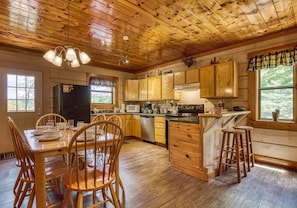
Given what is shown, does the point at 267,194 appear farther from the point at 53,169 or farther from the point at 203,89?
the point at 53,169

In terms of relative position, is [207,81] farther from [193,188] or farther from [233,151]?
[193,188]

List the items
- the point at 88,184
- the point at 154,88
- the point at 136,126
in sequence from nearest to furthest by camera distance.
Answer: the point at 88,184
the point at 154,88
the point at 136,126

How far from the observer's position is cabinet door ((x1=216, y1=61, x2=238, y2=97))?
3496mm

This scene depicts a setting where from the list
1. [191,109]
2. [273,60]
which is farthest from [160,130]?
[273,60]

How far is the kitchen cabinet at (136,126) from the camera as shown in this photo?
5.35m

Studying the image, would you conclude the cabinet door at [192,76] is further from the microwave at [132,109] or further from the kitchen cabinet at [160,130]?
the microwave at [132,109]

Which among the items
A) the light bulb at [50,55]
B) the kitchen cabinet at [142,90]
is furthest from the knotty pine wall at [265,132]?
the light bulb at [50,55]

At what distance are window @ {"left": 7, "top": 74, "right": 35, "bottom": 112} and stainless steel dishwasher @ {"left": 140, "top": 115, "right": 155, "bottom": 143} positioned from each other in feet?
9.42

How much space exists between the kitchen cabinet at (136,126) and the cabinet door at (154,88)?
30.6 inches

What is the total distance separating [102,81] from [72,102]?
1640mm

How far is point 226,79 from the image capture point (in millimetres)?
3557

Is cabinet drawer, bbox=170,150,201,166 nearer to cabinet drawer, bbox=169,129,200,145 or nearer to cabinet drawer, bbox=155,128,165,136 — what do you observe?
cabinet drawer, bbox=169,129,200,145

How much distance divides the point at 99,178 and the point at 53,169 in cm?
62

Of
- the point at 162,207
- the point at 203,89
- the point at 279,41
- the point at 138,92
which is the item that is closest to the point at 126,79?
the point at 138,92
